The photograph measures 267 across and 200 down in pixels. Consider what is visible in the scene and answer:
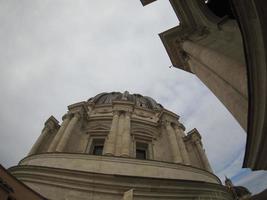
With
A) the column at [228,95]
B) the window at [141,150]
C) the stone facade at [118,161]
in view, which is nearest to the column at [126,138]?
the stone facade at [118,161]

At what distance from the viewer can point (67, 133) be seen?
731 inches

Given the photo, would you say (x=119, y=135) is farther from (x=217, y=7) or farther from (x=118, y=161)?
(x=217, y=7)

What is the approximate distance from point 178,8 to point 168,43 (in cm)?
175

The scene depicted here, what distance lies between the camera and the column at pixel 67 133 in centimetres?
1716

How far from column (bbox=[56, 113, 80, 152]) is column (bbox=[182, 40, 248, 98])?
13097 millimetres

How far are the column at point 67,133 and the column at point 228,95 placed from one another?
13.1 meters

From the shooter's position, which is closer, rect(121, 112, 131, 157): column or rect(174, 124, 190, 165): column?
rect(121, 112, 131, 157): column

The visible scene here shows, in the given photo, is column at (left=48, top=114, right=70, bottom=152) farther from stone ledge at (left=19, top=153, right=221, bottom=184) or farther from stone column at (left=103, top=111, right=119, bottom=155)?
stone column at (left=103, top=111, right=119, bottom=155)

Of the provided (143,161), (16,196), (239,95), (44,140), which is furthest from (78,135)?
(239,95)

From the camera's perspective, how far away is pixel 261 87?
3.48 metres

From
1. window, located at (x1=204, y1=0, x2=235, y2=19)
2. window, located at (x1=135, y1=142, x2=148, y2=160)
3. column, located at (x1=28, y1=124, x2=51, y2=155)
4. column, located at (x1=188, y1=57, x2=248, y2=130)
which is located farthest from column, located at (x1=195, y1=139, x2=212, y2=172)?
column, located at (x1=28, y1=124, x2=51, y2=155)

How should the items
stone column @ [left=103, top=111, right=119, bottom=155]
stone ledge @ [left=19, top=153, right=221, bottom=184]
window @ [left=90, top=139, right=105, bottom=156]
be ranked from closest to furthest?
stone ledge @ [left=19, top=153, right=221, bottom=184]
stone column @ [left=103, top=111, right=119, bottom=155]
window @ [left=90, top=139, right=105, bottom=156]

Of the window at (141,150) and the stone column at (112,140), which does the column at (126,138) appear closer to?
the stone column at (112,140)

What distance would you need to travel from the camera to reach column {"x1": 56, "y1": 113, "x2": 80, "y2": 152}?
17.2 meters
